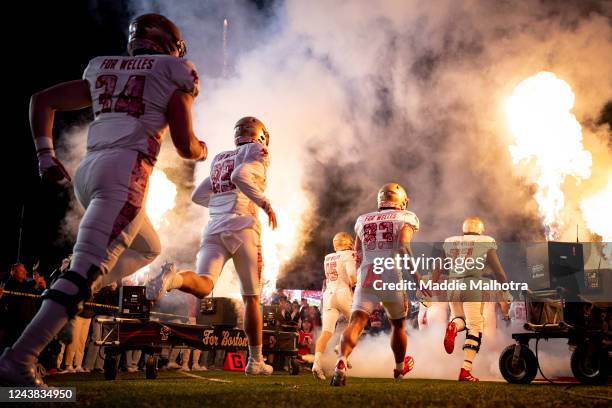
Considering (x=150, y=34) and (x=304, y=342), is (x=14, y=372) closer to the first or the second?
(x=150, y=34)

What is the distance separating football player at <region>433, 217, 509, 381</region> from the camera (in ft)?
28.2

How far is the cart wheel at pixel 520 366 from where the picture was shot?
6.97m

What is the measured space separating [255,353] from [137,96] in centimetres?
311

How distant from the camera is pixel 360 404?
3.88m

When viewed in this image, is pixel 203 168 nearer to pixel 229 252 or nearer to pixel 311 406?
pixel 229 252

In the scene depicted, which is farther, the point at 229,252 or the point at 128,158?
the point at 229,252

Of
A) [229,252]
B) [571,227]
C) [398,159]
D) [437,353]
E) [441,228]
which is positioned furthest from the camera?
[398,159]

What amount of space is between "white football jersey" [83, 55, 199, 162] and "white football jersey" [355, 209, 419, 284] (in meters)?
3.72

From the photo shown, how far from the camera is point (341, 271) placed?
1077 cm

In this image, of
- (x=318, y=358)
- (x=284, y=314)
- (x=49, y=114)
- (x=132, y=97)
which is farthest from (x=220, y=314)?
(x=132, y=97)

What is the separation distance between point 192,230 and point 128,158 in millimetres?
18486

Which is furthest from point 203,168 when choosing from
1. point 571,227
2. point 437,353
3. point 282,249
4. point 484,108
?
point 571,227

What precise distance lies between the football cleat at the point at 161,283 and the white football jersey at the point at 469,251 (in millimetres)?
5384

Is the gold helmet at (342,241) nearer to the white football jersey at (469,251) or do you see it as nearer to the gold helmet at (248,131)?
the white football jersey at (469,251)
